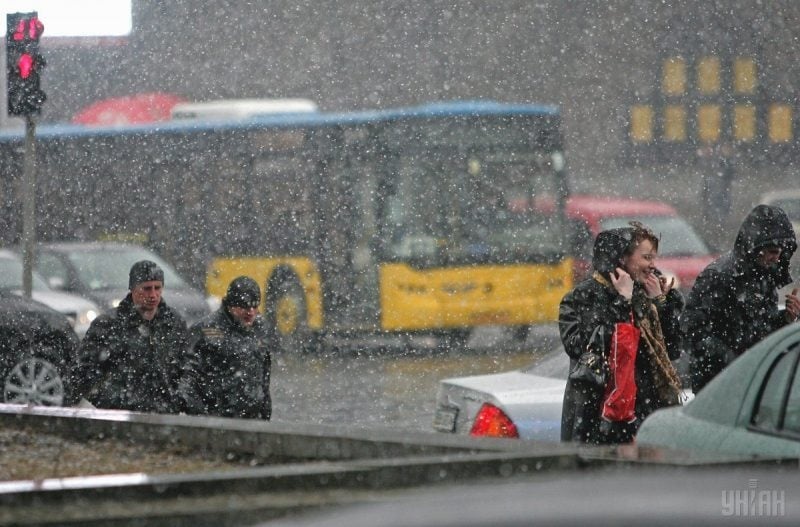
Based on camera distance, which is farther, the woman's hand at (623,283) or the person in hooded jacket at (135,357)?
the person in hooded jacket at (135,357)

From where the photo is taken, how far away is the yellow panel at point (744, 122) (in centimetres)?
4319

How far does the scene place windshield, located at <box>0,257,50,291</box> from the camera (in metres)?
19.1

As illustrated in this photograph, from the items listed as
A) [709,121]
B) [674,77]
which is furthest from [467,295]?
[674,77]

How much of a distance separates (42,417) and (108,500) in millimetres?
2631

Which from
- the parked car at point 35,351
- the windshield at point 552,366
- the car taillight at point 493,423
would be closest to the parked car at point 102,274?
the parked car at point 35,351

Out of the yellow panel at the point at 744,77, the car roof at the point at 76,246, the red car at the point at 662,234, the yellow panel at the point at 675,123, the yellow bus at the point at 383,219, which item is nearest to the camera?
the car roof at the point at 76,246

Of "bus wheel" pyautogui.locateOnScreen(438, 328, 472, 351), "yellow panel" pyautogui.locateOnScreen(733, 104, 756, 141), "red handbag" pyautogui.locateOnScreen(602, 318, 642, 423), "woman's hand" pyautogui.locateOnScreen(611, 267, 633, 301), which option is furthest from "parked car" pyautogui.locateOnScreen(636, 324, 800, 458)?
"yellow panel" pyautogui.locateOnScreen(733, 104, 756, 141)

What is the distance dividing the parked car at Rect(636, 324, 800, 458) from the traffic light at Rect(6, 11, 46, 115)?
10784 mm

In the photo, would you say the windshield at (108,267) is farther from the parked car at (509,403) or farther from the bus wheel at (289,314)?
the parked car at (509,403)

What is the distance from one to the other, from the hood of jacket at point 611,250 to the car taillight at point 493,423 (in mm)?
1866

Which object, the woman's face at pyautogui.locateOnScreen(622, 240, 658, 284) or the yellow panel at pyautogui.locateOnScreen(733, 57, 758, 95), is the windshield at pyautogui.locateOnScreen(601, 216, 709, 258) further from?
the woman's face at pyautogui.locateOnScreen(622, 240, 658, 284)

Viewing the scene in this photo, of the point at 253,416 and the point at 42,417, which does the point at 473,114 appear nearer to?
the point at 253,416

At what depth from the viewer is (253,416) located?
26.8ft

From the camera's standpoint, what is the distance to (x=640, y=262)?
6969 mm
